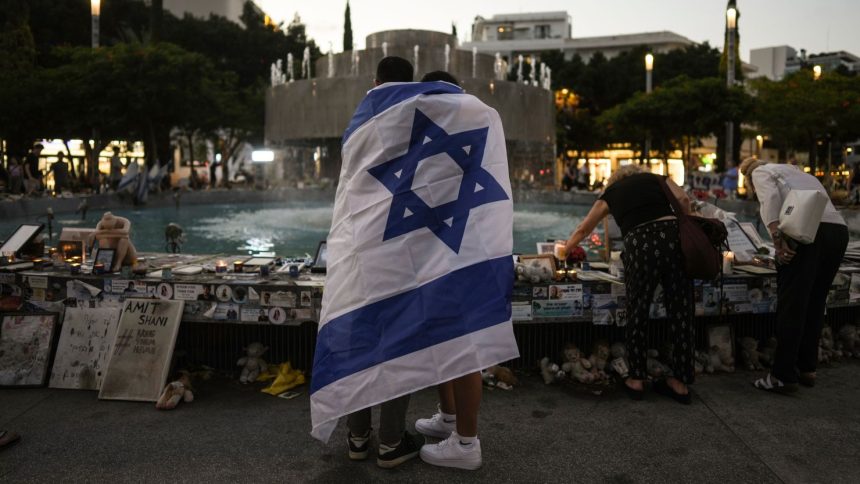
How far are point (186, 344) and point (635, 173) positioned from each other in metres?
3.31

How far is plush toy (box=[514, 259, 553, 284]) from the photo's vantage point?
14.0 ft

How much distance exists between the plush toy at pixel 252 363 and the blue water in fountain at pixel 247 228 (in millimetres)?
5172

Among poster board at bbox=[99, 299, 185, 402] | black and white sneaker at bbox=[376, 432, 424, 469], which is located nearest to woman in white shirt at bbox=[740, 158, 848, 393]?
black and white sneaker at bbox=[376, 432, 424, 469]

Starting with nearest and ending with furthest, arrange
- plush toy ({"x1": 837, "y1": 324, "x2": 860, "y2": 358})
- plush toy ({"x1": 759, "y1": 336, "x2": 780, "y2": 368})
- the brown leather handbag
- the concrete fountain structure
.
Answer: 1. the brown leather handbag
2. plush toy ({"x1": 759, "y1": 336, "x2": 780, "y2": 368})
3. plush toy ({"x1": 837, "y1": 324, "x2": 860, "y2": 358})
4. the concrete fountain structure

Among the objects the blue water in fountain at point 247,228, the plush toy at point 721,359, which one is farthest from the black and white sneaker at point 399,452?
the blue water in fountain at point 247,228

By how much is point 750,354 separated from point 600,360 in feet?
3.81

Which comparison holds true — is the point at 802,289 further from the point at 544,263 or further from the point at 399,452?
the point at 399,452

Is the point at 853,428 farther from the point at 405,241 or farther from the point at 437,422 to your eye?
the point at 405,241

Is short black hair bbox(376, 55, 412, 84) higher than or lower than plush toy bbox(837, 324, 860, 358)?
higher

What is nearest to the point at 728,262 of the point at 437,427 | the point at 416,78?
the point at 437,427

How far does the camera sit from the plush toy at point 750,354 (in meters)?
4.56

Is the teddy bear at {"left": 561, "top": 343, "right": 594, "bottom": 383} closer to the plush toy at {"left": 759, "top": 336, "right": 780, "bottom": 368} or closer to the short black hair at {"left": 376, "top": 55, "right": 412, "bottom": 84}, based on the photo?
the plush toy at {"left": 759, "top": 336, "right": 780, "bottom": 368}

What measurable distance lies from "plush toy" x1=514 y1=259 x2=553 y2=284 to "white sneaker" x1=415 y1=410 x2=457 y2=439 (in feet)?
4.04

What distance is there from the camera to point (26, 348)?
419cm
